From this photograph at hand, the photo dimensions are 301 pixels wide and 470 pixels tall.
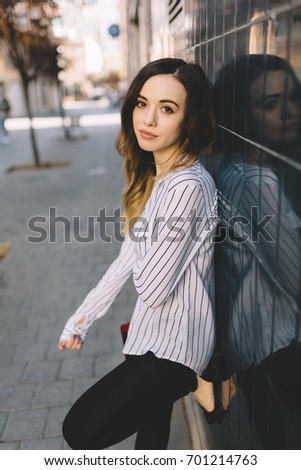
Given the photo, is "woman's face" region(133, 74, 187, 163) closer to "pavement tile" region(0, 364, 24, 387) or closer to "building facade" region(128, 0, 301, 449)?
"building facade" region(128, 0, 301, 449)

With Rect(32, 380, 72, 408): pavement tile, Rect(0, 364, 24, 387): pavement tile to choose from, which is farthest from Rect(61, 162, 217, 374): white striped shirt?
Rect(0, 364, 24, 387): pavement tile

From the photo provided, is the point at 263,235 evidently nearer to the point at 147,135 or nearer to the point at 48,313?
the point at 147,135

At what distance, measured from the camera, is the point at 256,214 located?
55.9 inches

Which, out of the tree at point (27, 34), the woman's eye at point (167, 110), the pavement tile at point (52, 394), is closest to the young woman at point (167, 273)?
the woman's eye at point (167, 110)

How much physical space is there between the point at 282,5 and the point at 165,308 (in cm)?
112

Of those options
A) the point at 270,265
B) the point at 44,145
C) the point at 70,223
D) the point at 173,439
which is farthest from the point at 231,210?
the point at 44,145

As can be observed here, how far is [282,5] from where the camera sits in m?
1.05

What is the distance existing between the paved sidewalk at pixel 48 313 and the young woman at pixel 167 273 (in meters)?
1.09

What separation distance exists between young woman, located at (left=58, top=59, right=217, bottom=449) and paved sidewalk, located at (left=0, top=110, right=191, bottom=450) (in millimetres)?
1092

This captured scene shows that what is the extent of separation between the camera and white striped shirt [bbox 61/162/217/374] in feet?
5.45

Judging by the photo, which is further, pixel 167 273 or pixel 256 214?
pixel 167 273

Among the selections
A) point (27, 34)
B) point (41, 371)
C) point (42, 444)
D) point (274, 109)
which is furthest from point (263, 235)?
point (27, 34)

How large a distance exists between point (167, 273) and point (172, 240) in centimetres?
12

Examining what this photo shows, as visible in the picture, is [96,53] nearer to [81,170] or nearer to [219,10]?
[81,170]
